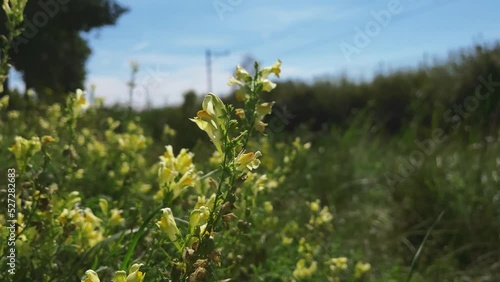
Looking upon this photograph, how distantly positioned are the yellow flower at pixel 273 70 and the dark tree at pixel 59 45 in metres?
1.43

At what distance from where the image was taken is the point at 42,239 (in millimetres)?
1747

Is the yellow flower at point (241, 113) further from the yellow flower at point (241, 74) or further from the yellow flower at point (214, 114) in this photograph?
the yellow flower at point (214, 114)

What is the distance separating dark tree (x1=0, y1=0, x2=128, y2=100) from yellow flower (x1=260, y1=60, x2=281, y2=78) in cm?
143

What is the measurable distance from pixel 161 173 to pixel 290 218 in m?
1.78

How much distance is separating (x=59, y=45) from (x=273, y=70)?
7.07 metres

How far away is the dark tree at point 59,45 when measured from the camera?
488 cm

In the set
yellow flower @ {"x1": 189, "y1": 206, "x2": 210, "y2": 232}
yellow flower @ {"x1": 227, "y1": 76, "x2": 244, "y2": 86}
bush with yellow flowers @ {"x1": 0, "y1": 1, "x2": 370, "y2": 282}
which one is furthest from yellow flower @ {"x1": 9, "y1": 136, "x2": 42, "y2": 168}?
yellow flower @ {"x1": 189, "y1": 206, "x2": 210, "y2": 232}

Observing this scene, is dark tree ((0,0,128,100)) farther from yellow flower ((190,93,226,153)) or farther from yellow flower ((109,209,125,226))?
yellow flower ((190,93,226,153))

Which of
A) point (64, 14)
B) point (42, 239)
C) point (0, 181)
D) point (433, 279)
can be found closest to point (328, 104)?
point (64, 14)

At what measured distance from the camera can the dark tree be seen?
4875 mm

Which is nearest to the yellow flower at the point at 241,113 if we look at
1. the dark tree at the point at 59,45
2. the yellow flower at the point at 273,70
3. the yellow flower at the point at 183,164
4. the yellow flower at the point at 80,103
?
the yellow flower at the point at 273,70

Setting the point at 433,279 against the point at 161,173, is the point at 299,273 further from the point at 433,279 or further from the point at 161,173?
the point at 433,279

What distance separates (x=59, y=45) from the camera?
8.09 m

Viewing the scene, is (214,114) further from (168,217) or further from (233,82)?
(233,82)
